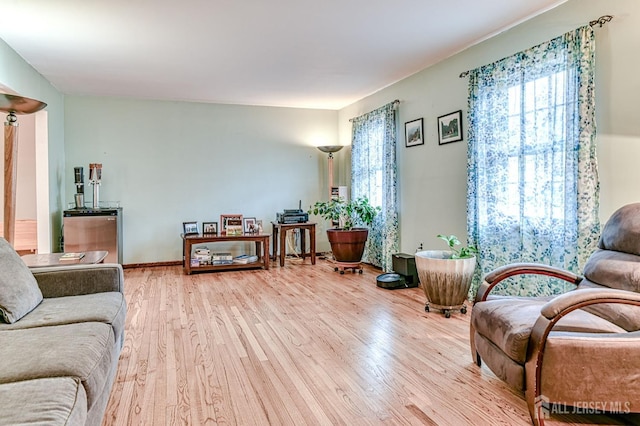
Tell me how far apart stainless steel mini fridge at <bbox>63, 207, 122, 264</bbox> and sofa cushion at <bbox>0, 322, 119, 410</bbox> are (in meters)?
3.74

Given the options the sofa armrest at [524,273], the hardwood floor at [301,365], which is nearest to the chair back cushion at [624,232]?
the sofa armrest at [524,273]

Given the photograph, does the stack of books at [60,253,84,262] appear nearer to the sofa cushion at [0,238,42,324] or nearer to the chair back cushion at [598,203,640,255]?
the sofa cushion at [0,238,42,324]

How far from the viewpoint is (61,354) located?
1.52 m

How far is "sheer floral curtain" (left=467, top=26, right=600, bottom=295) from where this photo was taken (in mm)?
2756

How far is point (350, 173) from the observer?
21.8 feet

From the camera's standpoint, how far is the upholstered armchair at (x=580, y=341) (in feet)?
→ 5.66

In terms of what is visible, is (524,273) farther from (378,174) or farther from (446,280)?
(378,174)

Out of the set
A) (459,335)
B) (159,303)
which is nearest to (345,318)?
(459,335)

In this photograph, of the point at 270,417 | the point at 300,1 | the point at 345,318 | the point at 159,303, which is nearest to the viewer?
the point at 270,417

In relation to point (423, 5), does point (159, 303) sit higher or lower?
lower

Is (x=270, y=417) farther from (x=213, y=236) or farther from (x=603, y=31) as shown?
(x=213, y=236)

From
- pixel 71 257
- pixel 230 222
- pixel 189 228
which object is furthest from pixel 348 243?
pixel 71 257

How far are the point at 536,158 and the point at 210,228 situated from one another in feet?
13.9

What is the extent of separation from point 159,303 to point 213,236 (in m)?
1.65
